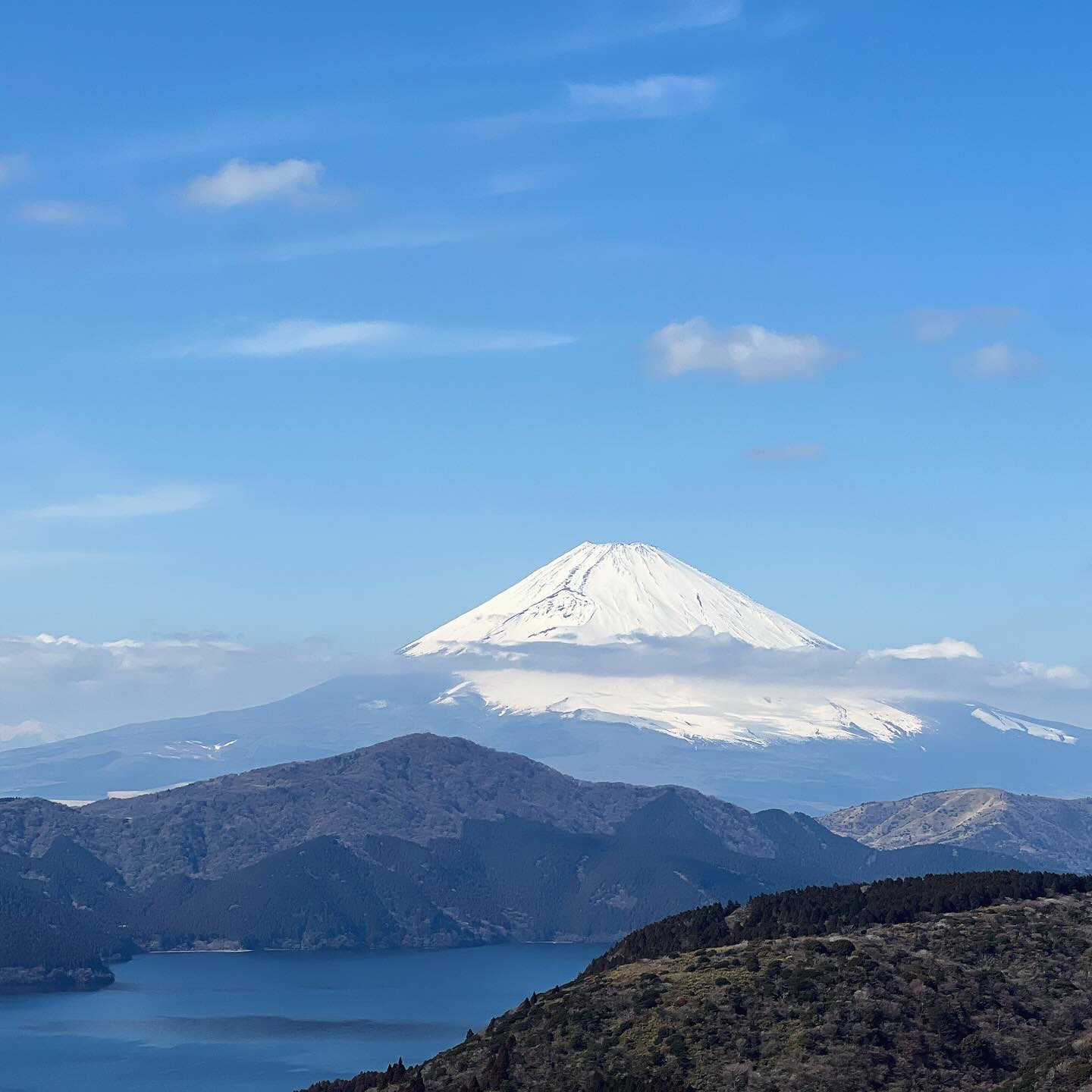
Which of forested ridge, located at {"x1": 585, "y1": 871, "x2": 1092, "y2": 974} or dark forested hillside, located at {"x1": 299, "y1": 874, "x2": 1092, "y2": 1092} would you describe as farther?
forested ridge, located at {"x1": 585, "y1": 871, "x2": 1092, "y2": 974}

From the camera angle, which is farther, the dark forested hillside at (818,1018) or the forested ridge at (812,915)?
the forested ridge at (812,915)


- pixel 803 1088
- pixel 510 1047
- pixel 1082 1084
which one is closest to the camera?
pixel 1082 1084

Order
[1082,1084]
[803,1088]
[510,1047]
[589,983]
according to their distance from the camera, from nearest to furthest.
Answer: [1082,1084] < [803,1088] < [510,1047] < [589,983]

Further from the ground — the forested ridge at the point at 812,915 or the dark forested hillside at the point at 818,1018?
the forested ridge at the point at 812,915

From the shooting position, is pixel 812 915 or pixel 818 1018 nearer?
pixel 818 1018

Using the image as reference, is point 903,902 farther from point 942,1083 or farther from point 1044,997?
point 942,1083

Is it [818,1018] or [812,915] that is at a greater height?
[812,915]

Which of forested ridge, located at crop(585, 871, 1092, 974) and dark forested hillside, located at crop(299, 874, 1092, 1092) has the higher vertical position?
forested ridge, located at crop(585, 871, 1092, 974)

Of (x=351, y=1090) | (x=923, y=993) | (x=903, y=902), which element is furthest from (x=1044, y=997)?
(x=351, y=1090)
